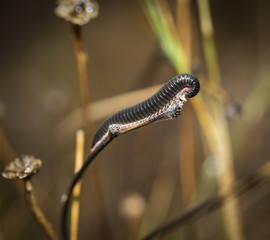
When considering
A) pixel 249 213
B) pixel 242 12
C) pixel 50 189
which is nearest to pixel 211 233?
pixel 249 213

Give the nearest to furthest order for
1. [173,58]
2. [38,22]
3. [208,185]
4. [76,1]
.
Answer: [76,1] < [173,58] < [38,22] < [208,185]

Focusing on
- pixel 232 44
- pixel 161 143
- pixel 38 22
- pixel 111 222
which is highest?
pixel 38 22

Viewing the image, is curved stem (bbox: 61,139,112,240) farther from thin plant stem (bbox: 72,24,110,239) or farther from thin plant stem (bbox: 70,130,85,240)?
thin plant stem (bbox: 72,24,110,239)

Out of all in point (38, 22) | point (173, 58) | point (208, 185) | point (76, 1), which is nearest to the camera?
point (76, 1)

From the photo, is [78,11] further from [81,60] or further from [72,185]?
[72,185]

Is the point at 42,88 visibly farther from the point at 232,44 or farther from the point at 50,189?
the point at 232,44

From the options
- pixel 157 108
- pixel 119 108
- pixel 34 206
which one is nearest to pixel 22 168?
pixel 34 206

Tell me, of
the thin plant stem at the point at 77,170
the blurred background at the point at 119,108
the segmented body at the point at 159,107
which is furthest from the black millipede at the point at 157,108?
the blurred background at the point at 119,108

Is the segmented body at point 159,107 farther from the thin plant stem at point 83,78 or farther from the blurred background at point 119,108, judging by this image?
the blurred background at point 119,108
